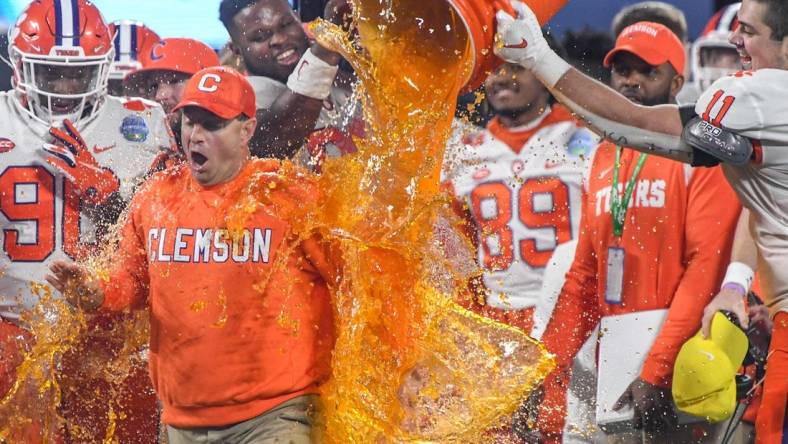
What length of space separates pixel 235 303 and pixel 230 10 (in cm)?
313

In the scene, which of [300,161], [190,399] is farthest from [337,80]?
[190,399]

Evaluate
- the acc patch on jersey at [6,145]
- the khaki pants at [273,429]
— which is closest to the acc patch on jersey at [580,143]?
the khaki pants at [273,429]

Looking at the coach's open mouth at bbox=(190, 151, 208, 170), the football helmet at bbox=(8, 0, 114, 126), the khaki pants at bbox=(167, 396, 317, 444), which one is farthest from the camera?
the football helmet at bbox=(8, 0, 114, 126)

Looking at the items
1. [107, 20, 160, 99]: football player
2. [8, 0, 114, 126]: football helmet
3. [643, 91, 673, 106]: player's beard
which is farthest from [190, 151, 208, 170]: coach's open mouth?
[107, 20, 160, 99]: football player

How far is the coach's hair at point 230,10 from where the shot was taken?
717cm

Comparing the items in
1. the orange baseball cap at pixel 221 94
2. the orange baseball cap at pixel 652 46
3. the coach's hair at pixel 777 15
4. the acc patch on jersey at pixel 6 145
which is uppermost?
the coach's hair at pixel 777 15

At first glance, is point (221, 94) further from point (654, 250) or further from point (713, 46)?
point (713, 46)

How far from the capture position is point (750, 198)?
439 centimetres

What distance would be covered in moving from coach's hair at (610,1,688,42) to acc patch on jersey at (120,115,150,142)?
3.04 m

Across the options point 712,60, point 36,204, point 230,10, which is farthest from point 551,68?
point 712,60

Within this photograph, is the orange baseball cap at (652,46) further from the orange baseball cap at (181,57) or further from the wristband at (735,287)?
the orange baseball cap at (181,57)

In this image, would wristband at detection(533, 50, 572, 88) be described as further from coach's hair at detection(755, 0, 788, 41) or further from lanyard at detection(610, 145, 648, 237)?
lanyard at detection(610, 145, 648, 237)

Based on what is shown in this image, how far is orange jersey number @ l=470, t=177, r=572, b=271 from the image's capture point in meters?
6.30

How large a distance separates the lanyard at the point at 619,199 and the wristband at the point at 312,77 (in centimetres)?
145
